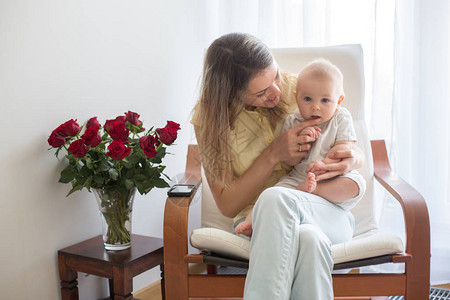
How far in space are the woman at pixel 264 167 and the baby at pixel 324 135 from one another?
3 centimetres

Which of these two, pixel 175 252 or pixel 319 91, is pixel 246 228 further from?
pixel 319 91

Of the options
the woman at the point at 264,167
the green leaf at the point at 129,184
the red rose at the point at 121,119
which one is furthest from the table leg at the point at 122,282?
the red rose at the point at 121,119

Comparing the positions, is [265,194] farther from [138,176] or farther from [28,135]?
[28,135]

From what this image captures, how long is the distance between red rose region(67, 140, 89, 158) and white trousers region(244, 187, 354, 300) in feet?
1.83

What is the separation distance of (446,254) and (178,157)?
1.30 m

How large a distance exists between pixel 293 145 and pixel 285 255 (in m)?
0.40

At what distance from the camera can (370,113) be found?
7.11 ft

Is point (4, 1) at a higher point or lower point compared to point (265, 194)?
higher

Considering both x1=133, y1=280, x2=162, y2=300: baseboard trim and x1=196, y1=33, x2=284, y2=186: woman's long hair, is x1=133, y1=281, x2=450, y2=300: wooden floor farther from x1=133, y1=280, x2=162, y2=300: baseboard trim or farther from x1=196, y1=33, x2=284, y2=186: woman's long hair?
x1=196, y1=33, x2=284, y2=186: woman's long hair

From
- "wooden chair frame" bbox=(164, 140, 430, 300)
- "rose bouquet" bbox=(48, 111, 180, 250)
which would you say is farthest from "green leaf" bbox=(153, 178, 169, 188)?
"wooden chair frame" bbox=(164, 140, 430, 300)

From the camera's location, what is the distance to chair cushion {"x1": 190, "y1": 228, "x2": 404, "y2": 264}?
4.16 feet

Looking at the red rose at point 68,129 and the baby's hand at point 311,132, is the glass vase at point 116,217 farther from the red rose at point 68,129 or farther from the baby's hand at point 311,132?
the baby's hand at point 311,132

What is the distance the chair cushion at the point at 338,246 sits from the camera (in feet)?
4.16

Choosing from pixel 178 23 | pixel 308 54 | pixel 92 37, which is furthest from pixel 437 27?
pixel 92 37
